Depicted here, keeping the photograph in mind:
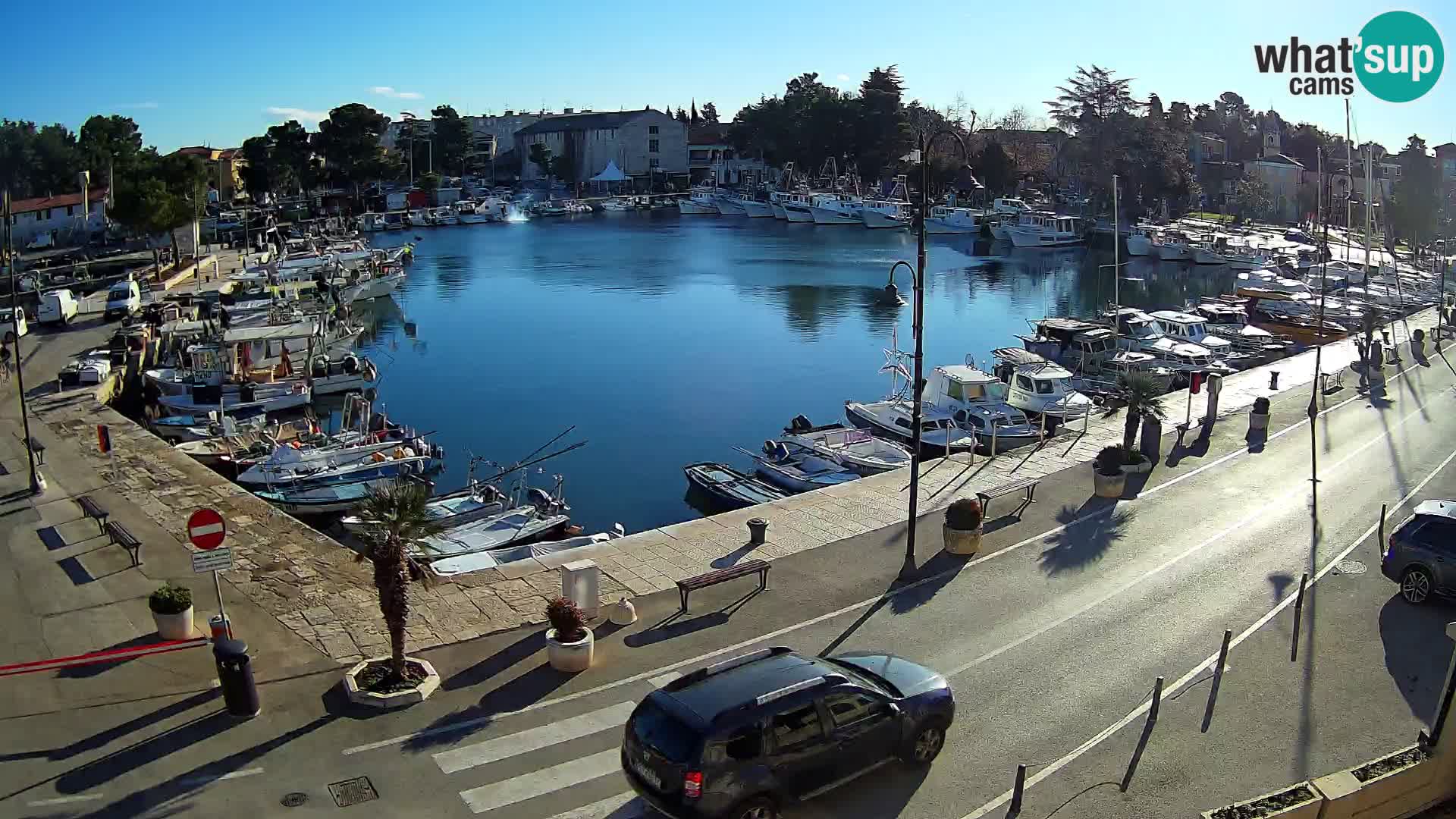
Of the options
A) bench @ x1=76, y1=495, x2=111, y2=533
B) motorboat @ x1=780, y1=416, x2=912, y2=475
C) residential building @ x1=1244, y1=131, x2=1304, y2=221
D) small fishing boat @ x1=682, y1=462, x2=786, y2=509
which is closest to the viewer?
bench @ x1=76, y1=495, x2=111, y2=533

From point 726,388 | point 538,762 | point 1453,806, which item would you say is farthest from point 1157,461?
point 726,388

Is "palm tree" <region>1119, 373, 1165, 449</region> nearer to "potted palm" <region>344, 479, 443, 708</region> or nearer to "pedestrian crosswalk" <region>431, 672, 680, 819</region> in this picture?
"pedestrian crosswalk" <region>431, 672, 680, 819</region>

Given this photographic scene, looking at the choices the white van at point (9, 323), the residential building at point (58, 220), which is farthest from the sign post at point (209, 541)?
the residential building at point (58, 220)

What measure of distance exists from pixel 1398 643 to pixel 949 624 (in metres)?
6.14

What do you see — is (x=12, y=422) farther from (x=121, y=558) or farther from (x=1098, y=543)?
(x=1098, y=543)

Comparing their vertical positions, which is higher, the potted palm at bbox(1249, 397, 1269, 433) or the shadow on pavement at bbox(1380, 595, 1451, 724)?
the potted palm at bbox(1249, 397, 1269, 433)

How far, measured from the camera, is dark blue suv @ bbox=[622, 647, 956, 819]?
9.75 meters

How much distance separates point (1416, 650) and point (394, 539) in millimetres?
13645

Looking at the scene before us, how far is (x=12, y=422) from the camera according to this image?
30.3 meters

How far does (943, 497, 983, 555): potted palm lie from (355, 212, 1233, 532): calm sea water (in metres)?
3.90

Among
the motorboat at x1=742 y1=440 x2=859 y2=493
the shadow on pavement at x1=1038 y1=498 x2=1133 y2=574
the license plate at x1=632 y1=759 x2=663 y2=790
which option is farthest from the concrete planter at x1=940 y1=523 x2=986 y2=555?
the license plate at x1=632 y1=759 x2=663 y2=790

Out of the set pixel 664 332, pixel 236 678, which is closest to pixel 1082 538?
pixel 236 678

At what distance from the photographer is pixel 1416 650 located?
1487 cm

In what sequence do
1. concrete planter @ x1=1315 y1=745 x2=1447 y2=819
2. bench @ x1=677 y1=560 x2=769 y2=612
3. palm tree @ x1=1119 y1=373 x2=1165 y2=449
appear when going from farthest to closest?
palm tree @ x1=1119 y1=373 x2=1165 y2=449
bench @ x1=677 y1=560 x2=769 y2=612
concrete planter @ x1=1315 y1=745 x2=1447 y2=819
